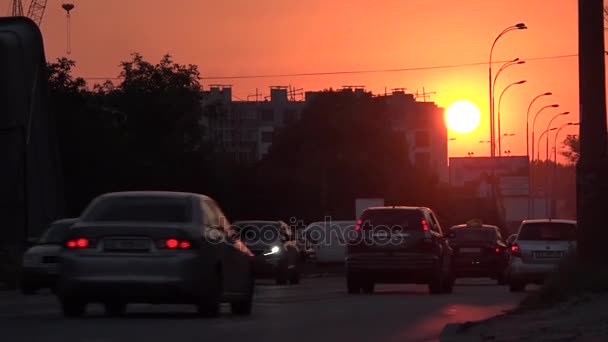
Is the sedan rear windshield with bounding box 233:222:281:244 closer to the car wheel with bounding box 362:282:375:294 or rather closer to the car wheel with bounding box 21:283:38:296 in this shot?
Result: the car wheel with bounding box 21:283:38:296

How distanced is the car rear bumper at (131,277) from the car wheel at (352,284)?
39.3 feet

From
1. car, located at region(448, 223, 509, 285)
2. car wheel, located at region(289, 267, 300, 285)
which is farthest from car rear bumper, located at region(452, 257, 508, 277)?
car wheel, located at region(289, 267, 300, 285)

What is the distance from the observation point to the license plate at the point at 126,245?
17.7 meters

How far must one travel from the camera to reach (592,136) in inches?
877

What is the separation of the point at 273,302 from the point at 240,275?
5074mm

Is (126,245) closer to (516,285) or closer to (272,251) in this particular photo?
(516,285)

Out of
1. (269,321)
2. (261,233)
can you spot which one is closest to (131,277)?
(269,321)

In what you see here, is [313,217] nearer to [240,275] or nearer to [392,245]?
[392,245]

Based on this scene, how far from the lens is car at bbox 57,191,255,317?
57.9 feet

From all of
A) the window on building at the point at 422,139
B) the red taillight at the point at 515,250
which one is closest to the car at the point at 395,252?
the red taillight at the point at 515,250

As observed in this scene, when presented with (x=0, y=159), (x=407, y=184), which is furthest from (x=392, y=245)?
(x=407, y=184)

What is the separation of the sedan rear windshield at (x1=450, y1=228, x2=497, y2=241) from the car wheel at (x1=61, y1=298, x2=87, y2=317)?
75.0ft

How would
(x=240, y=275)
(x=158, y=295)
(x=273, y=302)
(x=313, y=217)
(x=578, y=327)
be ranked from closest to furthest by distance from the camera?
(x=578, y=327)
(x=158, y=295)
(x=240, y=275)
(x=273, y=302)
(x=313, y=217)

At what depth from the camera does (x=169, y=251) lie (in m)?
17.8
